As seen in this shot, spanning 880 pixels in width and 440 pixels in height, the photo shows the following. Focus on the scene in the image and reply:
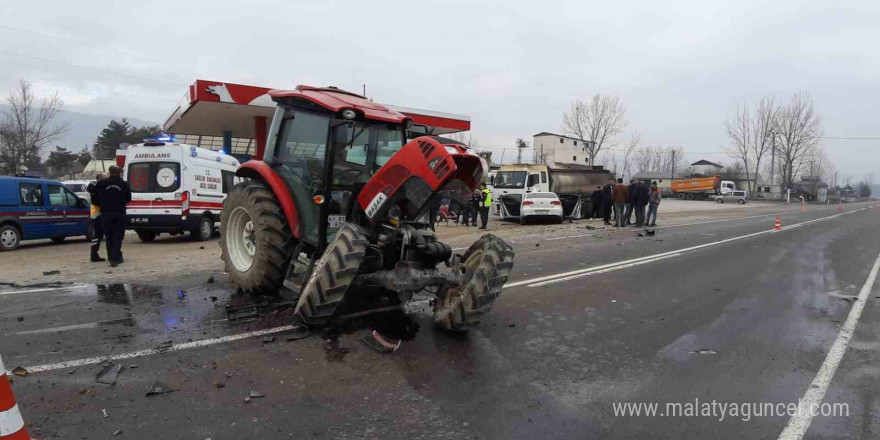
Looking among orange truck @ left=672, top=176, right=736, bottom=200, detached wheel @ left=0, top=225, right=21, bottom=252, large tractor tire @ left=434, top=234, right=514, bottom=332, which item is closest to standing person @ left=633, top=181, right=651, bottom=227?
large tractor tire @ left=434, top=234, right=514, bottom=332

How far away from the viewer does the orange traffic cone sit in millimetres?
2248

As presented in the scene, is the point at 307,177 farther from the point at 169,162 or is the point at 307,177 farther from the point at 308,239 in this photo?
the point at 169,162

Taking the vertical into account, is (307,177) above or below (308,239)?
above

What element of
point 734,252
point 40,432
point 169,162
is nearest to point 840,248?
point 734,252

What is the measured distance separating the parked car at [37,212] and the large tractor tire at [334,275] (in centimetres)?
1111

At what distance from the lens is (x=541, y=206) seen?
19.2 m

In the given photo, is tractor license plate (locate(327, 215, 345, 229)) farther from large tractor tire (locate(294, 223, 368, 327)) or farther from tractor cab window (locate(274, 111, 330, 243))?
large tractor tire (locate(294, 223, 368, 327))

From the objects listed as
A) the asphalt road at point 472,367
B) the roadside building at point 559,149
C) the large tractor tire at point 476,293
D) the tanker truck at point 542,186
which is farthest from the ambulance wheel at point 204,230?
the roadside building at point 559,149

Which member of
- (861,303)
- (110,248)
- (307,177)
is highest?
(307,177)

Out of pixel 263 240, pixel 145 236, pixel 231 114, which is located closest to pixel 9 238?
pixel 145 236

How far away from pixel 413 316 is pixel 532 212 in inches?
567

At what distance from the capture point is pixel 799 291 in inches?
300

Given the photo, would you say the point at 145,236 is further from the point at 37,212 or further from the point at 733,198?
the point at 733,198

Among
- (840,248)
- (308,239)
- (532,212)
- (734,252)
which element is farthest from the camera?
(532,212)
